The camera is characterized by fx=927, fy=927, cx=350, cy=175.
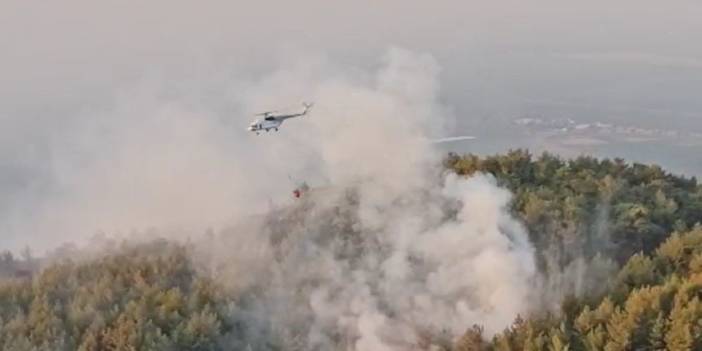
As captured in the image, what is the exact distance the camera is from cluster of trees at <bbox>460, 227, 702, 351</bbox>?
28016 mm

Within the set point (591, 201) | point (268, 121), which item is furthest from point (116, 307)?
point (591, 201)

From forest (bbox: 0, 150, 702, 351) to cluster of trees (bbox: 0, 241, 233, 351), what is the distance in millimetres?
47

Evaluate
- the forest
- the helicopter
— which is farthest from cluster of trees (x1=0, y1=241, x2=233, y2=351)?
the helicopter

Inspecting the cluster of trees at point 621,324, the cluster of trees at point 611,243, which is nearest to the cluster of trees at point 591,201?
the cluster of trees at point 611,243

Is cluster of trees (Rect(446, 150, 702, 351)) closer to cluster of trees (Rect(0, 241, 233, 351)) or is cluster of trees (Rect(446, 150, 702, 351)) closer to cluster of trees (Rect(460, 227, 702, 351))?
cluster of trees (Rect(460, 227, 702, 351))

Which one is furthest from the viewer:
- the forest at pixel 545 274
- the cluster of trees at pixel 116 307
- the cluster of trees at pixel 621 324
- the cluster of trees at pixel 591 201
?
the cluster of trees at pixel 591 201

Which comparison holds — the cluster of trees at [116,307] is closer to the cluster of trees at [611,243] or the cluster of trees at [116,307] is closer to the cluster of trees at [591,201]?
the cluster of trees at [611,243]

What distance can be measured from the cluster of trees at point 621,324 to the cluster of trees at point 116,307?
356 inches

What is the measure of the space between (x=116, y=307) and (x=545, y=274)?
1579 centimetres

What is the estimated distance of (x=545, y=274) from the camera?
115 feet

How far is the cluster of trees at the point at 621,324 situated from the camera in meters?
28.0

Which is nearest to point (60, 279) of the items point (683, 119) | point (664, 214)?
point (664, 214)

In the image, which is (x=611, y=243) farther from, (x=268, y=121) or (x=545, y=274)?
(x=268, y=121)

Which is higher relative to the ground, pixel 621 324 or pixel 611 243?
pixel 611 243
